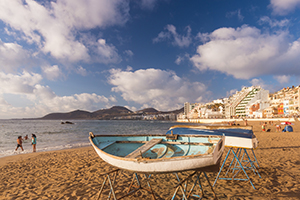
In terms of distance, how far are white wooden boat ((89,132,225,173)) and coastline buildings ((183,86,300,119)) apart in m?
69.5

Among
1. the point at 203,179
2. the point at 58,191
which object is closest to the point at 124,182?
the point at 58,191

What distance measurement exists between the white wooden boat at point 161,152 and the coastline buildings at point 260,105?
69.5 m

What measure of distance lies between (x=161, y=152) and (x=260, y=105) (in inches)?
3453

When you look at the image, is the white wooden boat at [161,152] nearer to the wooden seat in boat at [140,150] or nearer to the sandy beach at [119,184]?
the wooden seat in boat at [140,150]

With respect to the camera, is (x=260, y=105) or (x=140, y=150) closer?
(x=140, y=150)

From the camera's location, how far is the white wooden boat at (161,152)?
289 cm

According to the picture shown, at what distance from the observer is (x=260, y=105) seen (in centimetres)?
7606

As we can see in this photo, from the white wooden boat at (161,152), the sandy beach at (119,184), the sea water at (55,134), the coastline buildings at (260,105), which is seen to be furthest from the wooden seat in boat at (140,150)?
the coastline buildings at (260,105)

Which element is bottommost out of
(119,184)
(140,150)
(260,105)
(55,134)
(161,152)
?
(55,134)

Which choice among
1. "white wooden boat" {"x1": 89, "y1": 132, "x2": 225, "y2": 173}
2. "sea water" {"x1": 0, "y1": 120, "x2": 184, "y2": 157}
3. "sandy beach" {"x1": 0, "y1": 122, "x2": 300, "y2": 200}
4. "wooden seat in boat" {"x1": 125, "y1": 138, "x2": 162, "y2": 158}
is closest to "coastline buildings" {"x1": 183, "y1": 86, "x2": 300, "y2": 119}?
"sea water" {"x1": 0, "y1": 120, "x2": 184, "y2": 157}

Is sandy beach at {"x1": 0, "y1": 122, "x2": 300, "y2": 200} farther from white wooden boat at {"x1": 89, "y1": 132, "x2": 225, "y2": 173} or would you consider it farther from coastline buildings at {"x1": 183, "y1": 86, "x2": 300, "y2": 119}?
coastline buildings at {"x1": 183, "y1": 86, "x2": 300, "y2": 119}

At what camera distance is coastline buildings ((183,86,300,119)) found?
6297 cm

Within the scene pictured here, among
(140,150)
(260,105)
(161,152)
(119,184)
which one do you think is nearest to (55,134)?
(119,184)

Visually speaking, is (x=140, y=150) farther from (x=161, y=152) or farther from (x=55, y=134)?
(x=55, y=134)
